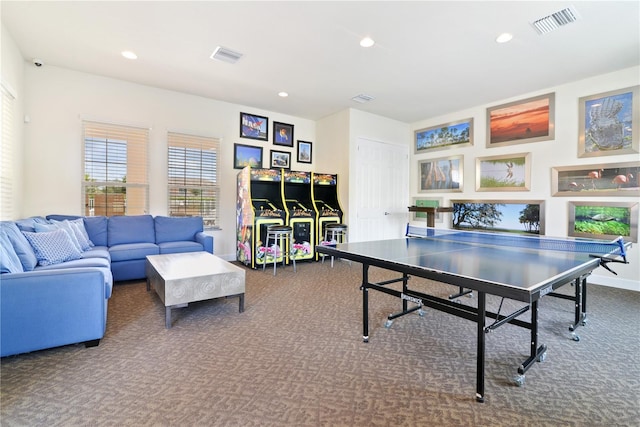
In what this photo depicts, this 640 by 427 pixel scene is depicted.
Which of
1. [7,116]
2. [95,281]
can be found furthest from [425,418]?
[7,116]

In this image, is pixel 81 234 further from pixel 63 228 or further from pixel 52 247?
pixel 52 247

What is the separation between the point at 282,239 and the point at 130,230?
2393 mm

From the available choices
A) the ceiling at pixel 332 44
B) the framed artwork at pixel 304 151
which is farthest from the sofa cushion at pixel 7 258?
the framed artwork at pixel 304 151

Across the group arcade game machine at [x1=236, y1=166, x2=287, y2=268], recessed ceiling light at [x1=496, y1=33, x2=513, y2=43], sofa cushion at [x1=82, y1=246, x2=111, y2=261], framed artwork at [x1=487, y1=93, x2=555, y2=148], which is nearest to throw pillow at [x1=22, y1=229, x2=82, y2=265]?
sofa cushion at [x1=82, y1=246, x2=111, y2=261]

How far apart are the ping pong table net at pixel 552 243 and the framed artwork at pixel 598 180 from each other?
6.79 ft

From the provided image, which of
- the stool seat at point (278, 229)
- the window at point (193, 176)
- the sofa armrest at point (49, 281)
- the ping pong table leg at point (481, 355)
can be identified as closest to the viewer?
the ping pong table leg at point (481, 355)

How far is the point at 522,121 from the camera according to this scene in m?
5.13

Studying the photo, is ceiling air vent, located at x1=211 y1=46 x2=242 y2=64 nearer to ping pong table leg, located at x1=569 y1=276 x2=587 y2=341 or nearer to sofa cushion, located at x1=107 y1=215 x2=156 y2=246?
sofa cushion, located at x1=107 y1=215 x2=156 y2=246

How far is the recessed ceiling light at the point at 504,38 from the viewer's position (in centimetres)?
336

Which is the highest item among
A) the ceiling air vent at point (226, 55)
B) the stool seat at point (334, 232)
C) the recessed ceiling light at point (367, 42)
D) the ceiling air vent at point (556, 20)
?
the ceiling air vent at point (226, 55)

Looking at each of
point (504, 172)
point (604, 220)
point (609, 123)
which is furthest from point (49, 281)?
point (609, 123)

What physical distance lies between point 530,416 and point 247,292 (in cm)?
305

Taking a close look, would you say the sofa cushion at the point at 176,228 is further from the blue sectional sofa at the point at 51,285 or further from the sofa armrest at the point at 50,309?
the sofa armrest at the point at 50,309

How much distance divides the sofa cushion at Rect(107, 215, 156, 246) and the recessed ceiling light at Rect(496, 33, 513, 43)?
549 cm
